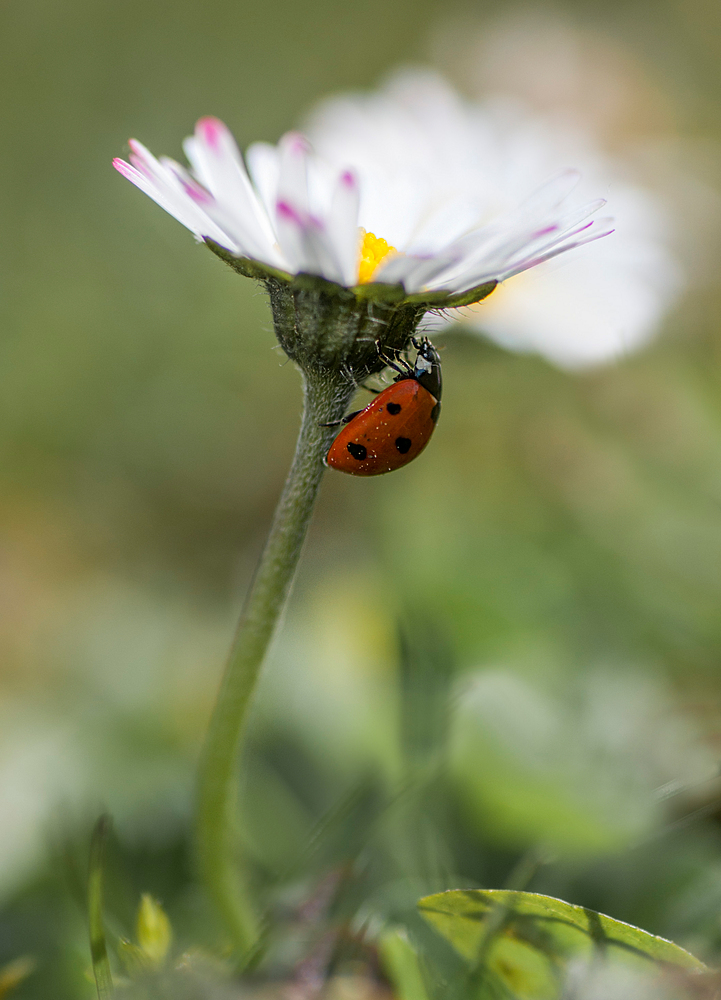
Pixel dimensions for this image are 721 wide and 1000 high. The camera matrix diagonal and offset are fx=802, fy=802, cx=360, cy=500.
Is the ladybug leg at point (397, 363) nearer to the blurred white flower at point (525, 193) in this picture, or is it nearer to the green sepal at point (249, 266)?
the green sepal at point (249, 266)

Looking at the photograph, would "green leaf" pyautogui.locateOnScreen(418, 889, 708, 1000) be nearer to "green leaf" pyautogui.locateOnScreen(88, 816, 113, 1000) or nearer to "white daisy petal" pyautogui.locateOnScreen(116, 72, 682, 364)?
"green leaf" pyautogui.locateOnScreen(88, 816, 113, 1000)

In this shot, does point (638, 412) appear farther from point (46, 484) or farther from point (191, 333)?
point (46, 484)

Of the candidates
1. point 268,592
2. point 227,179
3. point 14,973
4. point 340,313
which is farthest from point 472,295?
point 14,973

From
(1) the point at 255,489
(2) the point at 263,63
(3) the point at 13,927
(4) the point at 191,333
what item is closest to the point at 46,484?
(1) the point at 255,489

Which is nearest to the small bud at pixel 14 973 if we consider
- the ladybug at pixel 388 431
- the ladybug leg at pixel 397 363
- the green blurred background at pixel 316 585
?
the green blurred background at pixel 316 585

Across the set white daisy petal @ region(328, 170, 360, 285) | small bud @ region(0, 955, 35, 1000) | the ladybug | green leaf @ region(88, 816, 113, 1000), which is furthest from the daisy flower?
small bud @ region(0, 955, 35, 1000)

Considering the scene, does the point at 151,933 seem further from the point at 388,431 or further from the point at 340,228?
the point at 340,228
